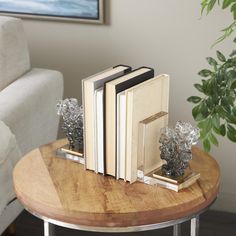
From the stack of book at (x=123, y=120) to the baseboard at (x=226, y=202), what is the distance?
990 millimetres

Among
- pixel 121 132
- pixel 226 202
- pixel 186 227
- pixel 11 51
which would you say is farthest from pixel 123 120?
pixel 226 202

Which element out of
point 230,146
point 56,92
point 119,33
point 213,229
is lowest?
point 213,229

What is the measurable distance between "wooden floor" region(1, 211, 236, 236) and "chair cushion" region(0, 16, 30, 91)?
579mm

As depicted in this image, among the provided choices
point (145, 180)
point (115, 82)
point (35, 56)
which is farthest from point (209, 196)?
point (35, 56)

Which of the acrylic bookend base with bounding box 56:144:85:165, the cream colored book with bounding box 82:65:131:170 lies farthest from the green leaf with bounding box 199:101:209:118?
the acrylic bookend base with bounding box 56:144:85:165

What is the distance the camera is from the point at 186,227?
2.42m

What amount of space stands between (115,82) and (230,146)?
1.05 m

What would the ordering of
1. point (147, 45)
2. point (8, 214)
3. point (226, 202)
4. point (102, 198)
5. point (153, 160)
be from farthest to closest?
point (226, 202), point (147, 45), point (8, 214), point (153, 160), point (102, 198)

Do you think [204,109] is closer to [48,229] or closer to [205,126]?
[205,126]

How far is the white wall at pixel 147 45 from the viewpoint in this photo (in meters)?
2.34

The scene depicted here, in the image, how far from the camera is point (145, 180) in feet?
5.14

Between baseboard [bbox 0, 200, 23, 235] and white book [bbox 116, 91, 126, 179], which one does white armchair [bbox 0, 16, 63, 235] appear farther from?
white book [bbox 116, 91, 126, 179]

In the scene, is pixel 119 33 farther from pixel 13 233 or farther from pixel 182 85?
pixel 13 233

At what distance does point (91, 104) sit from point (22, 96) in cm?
62
